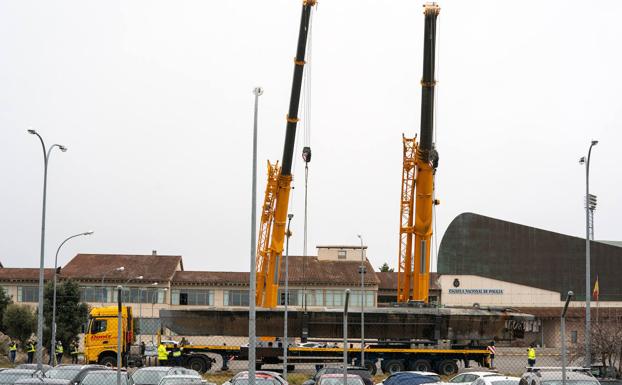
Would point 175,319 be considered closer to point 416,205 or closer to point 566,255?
point 416,205

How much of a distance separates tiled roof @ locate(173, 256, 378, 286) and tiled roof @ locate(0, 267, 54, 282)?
38.1ft

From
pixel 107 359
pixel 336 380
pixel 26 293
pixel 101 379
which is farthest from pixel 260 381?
pixel 26 293

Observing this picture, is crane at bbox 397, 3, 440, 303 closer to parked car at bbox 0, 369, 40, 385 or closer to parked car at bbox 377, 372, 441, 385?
parked car at bbox 377, 372, 441, 385

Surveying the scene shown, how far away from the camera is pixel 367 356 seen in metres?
46.0

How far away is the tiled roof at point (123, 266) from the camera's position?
271 feet

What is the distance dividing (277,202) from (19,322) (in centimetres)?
2425

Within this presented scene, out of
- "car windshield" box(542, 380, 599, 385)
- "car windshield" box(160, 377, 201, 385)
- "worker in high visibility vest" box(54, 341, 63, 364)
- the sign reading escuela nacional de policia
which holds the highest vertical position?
the sign reading escuela nacional de policia

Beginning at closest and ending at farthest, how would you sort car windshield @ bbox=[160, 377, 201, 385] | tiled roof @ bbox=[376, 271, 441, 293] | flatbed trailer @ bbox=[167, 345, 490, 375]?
car windshield @ bbox=[160, 377, 201, 385], flatbed trailer @ bbox=[167, 345, 490, 375], tiled roof @ bbox=[376, 271, 441, 293]

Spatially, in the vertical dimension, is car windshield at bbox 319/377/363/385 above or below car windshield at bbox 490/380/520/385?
below

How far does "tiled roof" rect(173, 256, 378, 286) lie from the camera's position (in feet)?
267

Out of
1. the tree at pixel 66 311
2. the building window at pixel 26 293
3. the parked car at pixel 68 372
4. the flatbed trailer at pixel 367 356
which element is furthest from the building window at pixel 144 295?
the parked car at pixel 68 372

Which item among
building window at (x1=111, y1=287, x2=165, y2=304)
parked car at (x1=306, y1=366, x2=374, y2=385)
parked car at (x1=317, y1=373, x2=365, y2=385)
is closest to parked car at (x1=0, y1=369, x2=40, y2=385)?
parked car at (x1=317, y1=373, x2=365, y2=385)

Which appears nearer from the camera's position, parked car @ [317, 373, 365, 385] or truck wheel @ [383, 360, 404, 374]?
parked car @ [317, 373, 365, 385]

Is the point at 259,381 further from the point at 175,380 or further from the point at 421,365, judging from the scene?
the point at 421,365
